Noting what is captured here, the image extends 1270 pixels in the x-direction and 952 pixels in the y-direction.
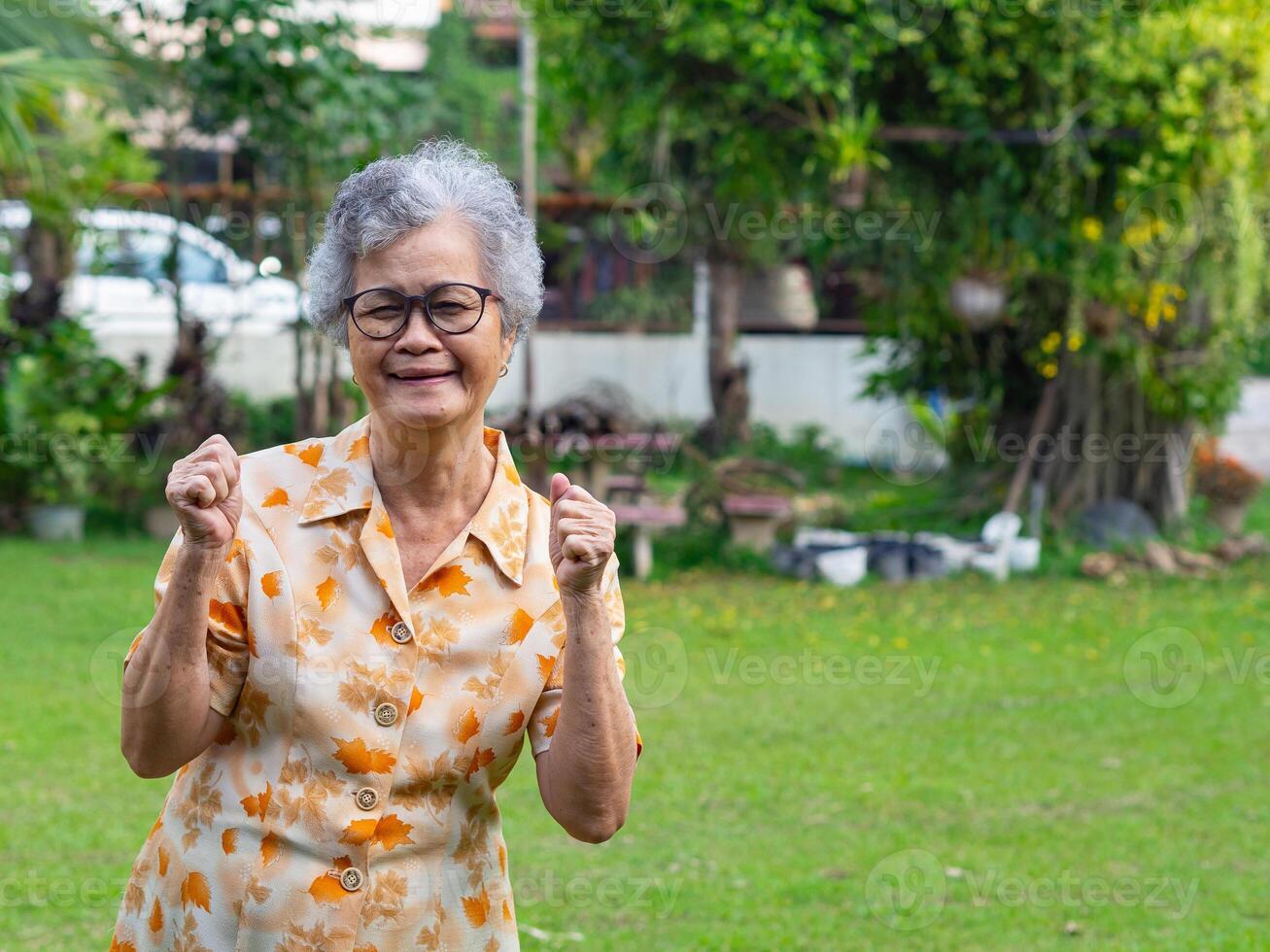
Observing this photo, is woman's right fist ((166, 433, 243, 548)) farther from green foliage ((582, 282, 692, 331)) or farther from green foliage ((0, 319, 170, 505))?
green foliage ((582, 282, 692, 331))

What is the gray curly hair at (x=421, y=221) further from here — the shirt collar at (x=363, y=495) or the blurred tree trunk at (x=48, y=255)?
the blurred tree trunk at (x=48, y=255)

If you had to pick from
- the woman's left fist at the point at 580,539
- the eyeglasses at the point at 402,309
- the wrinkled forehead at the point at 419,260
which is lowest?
the woman's left fist at the point at 580,539

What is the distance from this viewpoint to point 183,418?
11047 mm

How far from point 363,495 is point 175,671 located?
372mm

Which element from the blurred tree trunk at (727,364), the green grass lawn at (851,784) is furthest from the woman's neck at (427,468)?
the blurred tree trunk at (727,364)

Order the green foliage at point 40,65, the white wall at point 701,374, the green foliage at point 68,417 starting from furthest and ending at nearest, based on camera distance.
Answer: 1. the white wall at point 701,374
2. the green foliage at point 68,417
3. the green foliage at point 40,65

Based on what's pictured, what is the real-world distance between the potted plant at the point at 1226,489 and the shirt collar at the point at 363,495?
10538 mm

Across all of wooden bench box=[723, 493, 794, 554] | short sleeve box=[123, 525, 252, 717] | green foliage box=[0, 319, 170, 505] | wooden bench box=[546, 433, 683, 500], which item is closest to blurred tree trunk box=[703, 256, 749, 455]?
wooden bench box=[723, 493, 794, 554]

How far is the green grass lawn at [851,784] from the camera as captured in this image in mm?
4477

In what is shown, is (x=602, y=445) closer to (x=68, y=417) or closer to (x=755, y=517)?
(x=755, y=517)

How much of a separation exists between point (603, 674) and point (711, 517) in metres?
8.52

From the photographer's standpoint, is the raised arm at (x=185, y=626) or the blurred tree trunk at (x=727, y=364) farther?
the blurred tree trunk at (x=727, y=364)

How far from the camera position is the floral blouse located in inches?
80.8

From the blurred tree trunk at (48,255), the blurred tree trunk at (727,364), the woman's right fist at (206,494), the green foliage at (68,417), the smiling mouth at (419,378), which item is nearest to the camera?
the woman's right fist at (206,494)
